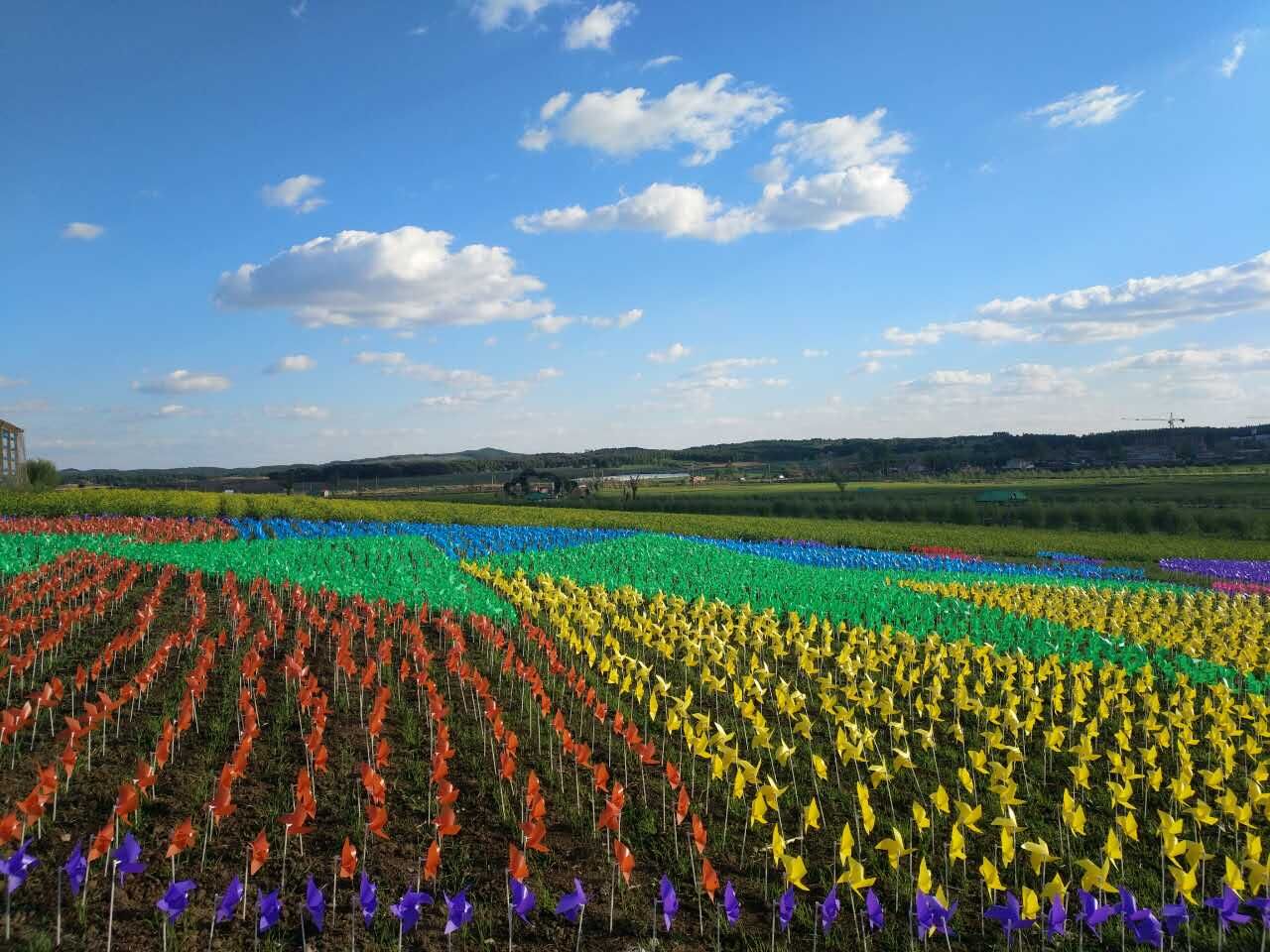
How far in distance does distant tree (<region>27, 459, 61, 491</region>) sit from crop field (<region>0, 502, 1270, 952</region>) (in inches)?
1331

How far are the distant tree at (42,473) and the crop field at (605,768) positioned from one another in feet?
111

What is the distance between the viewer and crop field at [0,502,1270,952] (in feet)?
16.8

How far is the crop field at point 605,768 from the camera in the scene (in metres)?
5.12

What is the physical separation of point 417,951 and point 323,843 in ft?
4.73

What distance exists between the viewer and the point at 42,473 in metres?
44.4

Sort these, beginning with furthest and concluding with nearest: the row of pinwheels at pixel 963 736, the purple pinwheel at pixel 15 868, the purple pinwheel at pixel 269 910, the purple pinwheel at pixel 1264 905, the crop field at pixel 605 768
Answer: the row of pinwheels at pixel 963 736, the crop field at pixel 605 768, the purple pinwheel at pixel 1264 905, the purple pinwheel at pixel 15 868, the purple pinwheel at pixel 269 910

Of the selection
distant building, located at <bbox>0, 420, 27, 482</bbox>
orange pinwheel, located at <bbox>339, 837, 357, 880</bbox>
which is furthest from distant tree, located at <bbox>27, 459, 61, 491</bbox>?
orange pinwheel, located at <bbox>339, 837, 357, 880</bbox>

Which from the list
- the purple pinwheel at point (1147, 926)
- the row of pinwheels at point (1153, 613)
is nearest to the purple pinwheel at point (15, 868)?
the purple pinwheel at point (1147, 926)

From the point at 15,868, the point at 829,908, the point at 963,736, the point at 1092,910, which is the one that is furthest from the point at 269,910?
the point at 963,736

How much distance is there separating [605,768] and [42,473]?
49.9 m

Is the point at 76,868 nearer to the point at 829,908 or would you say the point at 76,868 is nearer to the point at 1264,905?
the point at 829,908

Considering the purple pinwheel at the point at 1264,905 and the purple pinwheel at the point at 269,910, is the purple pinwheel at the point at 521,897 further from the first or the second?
the purple pinwheel at the point at 1264,905

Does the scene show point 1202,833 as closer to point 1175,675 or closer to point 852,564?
point 1175,675

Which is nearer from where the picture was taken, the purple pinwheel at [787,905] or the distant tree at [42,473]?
the purple pinwheel at [787,905]
